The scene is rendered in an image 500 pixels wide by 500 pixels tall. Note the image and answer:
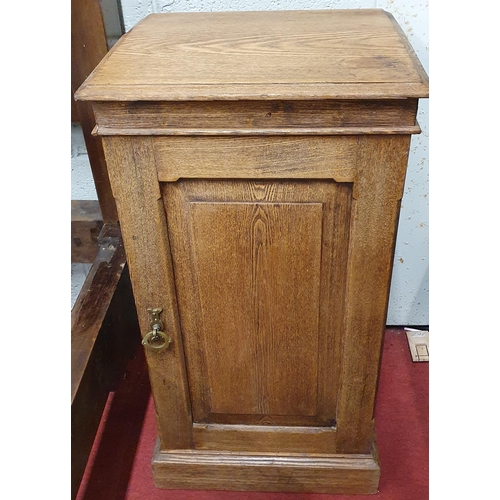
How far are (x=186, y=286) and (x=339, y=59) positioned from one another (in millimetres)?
531

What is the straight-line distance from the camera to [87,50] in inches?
54.0

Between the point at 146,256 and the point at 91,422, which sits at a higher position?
the point at 146,256

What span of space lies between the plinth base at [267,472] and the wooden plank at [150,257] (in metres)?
0.12

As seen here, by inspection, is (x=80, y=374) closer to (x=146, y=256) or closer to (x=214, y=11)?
(x=146, y=256)

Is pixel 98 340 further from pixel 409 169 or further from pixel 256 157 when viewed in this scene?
pixel 409 169

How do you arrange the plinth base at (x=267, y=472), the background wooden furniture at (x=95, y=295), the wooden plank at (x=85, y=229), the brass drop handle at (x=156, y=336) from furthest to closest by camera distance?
the wooden plank at (x=85, y=229)
the plinth base at (x=267, y=472)
the background wooden furniture at (x=95, y=295)
the brass drop handle at (x=156, y=336)

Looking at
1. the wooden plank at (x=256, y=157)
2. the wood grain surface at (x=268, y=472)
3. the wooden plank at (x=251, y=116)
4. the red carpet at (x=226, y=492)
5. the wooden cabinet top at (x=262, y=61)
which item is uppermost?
the wooden cabinet top at (x=262, y=61)

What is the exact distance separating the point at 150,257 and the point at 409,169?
2.75ft

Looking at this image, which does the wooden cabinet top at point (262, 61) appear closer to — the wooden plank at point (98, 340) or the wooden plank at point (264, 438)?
the wooden plank at point (98, 340)

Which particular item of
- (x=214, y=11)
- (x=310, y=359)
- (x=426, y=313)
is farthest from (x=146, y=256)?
(x=426, y=313)

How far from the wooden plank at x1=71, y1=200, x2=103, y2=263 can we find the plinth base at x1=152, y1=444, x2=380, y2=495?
0.62m

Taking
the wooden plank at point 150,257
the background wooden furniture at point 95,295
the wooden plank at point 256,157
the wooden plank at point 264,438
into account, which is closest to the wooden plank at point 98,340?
the background wooden furniture at point 95,295

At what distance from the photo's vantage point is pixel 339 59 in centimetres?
100

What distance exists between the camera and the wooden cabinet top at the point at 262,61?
902 mm
